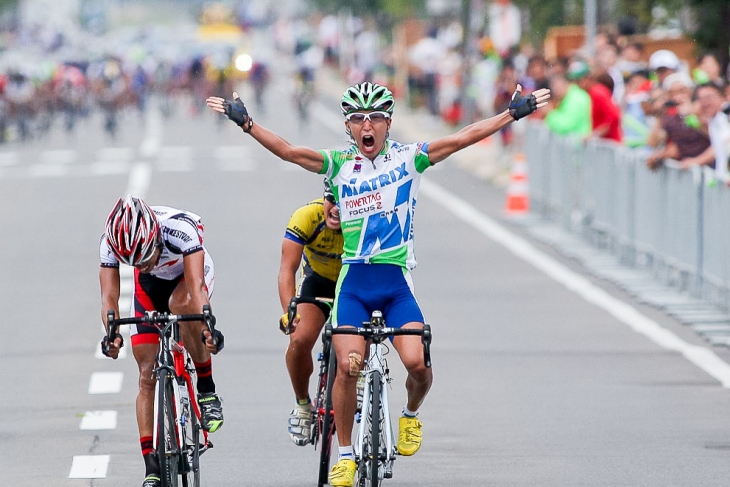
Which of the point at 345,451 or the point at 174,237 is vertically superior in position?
the point at 174,237

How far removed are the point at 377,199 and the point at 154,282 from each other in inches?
44.3

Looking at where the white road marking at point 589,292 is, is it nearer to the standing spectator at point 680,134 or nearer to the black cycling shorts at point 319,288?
the standing spectator at point 680,134

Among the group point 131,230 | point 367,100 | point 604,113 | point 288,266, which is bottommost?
point 288,266

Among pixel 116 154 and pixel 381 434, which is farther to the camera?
pixel 116 154

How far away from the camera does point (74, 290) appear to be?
57.7 ft

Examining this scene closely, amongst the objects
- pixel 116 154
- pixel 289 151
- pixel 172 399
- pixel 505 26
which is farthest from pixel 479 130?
pixel 116 154

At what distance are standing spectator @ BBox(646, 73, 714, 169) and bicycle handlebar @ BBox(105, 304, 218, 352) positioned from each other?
28.3ft

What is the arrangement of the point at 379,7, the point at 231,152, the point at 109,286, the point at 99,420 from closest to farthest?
the point at 109,286 → the point at 99,420 → the point at 231,152 → the point at 379,7

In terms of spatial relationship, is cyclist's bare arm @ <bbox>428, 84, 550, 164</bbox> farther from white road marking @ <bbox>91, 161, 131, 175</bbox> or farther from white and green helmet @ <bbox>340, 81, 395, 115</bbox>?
white road marking @ <bbox>91, 161, 131, 175</bbox>

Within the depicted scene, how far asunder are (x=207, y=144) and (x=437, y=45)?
→ 11.8 m

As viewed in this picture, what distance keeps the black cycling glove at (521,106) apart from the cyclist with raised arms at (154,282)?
59.3 inches

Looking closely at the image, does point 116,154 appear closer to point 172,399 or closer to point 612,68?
point 612,68

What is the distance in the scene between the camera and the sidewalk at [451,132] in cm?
3183

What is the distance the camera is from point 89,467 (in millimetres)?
9594
